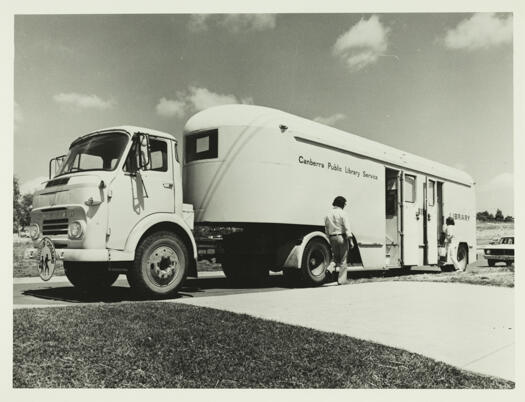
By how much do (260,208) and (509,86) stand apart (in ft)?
13.8

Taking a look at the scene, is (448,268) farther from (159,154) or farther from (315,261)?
(159,154)

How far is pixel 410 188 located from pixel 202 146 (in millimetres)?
6136

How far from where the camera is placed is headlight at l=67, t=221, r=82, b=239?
6773 millimetres

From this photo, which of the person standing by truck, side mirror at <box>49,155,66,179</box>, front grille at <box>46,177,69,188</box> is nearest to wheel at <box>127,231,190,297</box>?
front grille at <box>46,177,69,188</box>

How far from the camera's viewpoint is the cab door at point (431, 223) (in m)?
13.2

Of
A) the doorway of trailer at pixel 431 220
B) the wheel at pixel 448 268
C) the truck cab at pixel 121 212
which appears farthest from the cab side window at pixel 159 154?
the wheel at pixel 448 268

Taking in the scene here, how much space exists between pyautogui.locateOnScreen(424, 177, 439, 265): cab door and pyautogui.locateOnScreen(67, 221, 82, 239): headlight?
922cm

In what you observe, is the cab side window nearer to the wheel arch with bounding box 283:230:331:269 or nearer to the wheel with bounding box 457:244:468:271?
the wheel arch with bounding box 283:230:331:269

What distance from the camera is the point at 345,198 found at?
10492 mm

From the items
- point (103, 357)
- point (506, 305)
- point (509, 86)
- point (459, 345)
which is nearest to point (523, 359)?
point (459, 345)

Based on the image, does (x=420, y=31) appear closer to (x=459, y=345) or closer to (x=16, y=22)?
(x=459, y=345)

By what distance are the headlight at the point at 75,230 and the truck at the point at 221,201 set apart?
0.05 feet

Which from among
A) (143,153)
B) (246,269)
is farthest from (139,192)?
(246,269)

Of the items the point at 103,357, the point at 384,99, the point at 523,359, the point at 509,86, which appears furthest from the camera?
the point at 384,99
